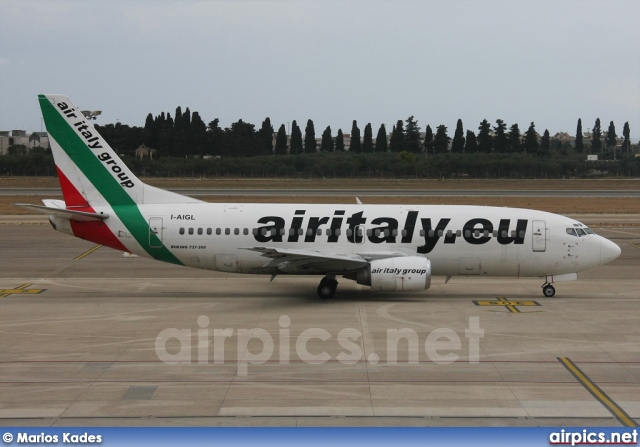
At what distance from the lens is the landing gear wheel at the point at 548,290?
31.7 meters

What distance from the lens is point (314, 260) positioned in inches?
1177

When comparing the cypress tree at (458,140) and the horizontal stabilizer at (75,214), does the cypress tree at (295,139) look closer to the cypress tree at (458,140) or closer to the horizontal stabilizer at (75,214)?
the cypress tree at (458,140)

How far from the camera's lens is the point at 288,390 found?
738 inches

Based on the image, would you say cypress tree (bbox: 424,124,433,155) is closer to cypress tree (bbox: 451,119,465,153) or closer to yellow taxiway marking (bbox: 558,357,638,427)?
cypress tree (bbox: 451,119,465,153)

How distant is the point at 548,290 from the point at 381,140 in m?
117

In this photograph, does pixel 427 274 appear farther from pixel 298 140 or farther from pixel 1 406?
pixel 298 140

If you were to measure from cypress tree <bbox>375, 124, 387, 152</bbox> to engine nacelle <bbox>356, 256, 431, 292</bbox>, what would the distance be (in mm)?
116870

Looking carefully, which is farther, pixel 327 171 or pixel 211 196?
pixel 327 171

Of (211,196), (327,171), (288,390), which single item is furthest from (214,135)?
(288,390)

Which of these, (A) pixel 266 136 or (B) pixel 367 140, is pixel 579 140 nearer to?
(B) pixel 367 140

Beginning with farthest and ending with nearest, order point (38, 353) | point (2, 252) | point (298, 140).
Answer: point (298, 140) < point (2, 252) < point (38, 353)

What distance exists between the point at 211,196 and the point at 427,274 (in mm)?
51670

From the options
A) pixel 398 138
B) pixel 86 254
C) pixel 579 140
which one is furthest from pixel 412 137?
pixel 86 254

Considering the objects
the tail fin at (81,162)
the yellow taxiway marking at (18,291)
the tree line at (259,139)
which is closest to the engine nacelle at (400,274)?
the tail fin at (81,162)
